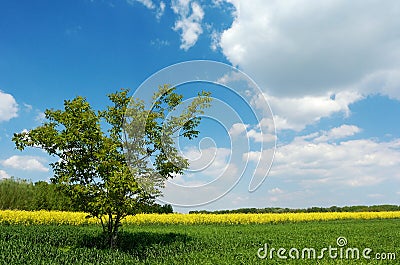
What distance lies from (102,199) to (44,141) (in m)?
2.63

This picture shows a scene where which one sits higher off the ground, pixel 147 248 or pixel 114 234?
pixel 114 234

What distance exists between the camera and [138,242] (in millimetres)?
15336

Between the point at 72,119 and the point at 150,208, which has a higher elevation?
the point at 72,119

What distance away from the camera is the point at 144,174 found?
13.4 metres

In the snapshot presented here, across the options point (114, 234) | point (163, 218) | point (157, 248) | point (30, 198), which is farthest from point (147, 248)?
point (30, 198)

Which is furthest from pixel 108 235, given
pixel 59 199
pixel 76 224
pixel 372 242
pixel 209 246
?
pixel 59 199

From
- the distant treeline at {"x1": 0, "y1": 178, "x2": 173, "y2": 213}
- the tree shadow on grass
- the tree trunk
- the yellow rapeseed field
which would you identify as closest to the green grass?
the tree shadow on grass

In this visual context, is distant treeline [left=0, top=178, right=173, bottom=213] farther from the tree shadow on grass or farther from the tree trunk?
the tree trunk

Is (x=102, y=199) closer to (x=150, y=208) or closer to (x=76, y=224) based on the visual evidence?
(x=150, y=208)

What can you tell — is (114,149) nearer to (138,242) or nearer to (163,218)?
(138,242)

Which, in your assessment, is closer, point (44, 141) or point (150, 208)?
point (44, 141)

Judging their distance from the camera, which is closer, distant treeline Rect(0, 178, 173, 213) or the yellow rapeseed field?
the yellow rapeseed field

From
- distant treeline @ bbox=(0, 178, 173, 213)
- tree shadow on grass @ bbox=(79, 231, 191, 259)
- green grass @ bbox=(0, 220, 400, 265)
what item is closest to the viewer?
green grass @ bbox=(0, 220, 400, 265)

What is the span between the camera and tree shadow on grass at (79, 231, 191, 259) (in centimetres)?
1387
